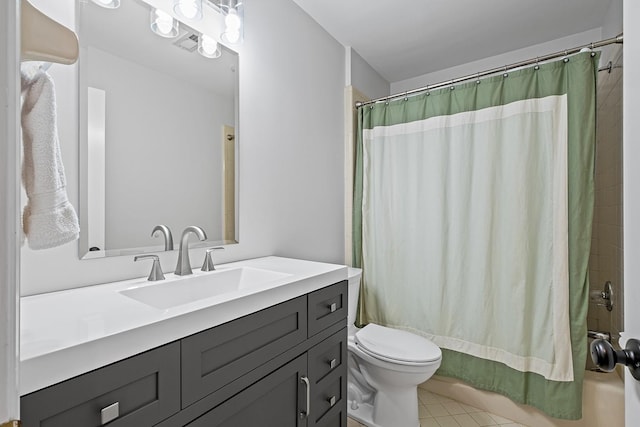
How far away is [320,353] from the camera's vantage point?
1.24 meters

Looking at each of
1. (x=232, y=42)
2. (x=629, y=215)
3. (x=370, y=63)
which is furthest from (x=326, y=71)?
(x=629, y=215)

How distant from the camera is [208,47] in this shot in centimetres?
146

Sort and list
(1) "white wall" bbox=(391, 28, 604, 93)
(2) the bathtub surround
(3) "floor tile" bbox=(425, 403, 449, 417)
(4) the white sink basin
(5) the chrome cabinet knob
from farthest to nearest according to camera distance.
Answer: (1) "white wall" bbox=(391, 28, 604, 93) → (3) "floor tile" bbox=(425, 403, 449, 417) → (2) the bathtub surround → (4) the white sink basin → (5) the chrome cabinet knob

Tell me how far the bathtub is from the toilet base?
56cm

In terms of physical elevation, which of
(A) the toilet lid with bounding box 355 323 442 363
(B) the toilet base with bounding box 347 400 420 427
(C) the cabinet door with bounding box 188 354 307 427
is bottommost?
(B) the toilet base with bounding box 347 400 420 427

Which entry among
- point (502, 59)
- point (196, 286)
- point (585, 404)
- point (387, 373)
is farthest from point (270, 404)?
point (502, 59)

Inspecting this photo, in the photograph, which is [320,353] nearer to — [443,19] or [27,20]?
[27,20]

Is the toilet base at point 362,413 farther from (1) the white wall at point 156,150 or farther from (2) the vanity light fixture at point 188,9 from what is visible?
(2) the vanity light fixture at point 188,9

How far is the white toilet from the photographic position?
5.39 ft

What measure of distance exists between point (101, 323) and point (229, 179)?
91 cm

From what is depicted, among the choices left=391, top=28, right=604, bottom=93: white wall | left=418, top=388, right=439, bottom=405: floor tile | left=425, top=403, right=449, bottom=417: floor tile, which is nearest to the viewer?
left=425, top=403, right=449, bottom=417: floor tile

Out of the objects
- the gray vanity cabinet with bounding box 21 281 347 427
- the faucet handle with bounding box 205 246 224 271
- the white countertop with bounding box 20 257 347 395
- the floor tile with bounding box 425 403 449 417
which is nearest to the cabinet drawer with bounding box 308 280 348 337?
the gray vanity cabinet with bounding box 21 281 347 427

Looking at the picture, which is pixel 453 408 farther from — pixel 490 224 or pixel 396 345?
pixel 490 224

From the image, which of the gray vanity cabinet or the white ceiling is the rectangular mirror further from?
the white ceiling
